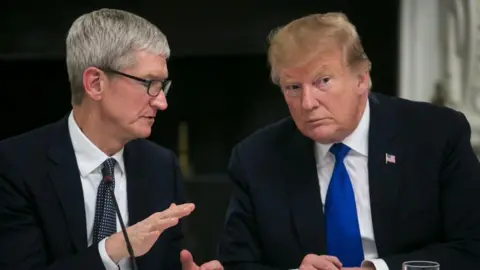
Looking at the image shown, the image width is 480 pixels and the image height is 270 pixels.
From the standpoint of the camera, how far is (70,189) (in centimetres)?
189

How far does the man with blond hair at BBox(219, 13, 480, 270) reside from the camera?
1.87 m

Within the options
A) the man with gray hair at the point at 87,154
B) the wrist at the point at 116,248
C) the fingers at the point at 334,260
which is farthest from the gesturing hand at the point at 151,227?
the fingers at the point at 334,260

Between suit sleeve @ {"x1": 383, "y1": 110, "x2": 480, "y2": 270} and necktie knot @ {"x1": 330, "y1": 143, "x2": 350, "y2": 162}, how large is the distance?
23 centimetres

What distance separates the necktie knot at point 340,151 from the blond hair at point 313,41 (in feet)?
0.65

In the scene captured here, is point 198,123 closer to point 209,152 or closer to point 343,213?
point 209,152

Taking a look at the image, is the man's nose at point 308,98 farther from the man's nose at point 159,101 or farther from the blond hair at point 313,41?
the man's nose at point 159,101

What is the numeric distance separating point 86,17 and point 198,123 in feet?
7.45

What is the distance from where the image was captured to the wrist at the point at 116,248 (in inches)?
69.4

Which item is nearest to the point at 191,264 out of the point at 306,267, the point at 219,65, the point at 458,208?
the point at 306,267

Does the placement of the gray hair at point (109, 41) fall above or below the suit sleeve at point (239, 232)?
above

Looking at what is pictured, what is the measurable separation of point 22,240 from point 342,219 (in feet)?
2.36

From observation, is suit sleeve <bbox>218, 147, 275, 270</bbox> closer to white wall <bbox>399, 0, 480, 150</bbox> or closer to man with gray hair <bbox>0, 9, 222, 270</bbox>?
man with gray hair <bbox>0, 9, 222, 270</bbox>

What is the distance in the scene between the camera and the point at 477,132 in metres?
3.37

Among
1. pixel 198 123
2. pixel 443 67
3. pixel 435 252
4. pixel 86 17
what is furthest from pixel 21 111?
pixel 435 252
